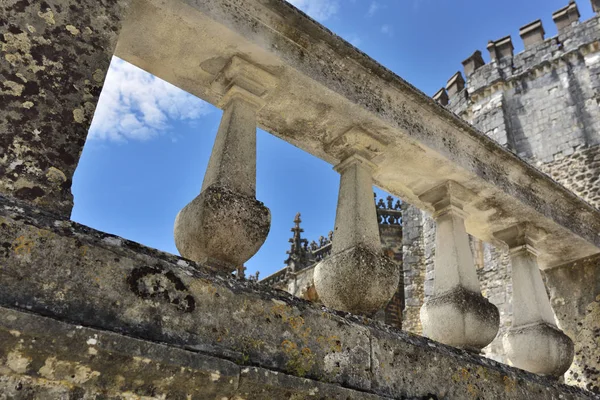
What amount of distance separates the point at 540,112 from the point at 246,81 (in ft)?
31.6

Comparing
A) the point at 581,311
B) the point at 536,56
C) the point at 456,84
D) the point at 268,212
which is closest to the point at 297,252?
the point at 456,84

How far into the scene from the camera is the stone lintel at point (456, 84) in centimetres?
1305

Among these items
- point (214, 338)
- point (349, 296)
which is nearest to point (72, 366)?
point (214, 338)

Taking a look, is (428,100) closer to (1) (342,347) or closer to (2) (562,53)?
(1) (342,347)

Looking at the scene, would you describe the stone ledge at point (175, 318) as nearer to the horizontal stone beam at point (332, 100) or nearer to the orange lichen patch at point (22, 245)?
the orange lichen patch at point (22, 245)

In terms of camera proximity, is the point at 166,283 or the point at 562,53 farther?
the point at 562,53

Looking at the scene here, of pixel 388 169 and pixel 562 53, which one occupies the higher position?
pixel 562 53

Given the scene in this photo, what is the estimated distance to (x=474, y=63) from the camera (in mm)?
12758

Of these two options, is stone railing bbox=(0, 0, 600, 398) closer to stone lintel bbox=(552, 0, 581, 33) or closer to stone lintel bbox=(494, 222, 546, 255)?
stone lintel bbox=(494, 222, 546, 255)

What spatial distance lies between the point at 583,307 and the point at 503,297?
5.09m

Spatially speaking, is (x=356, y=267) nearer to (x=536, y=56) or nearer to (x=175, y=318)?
(x=175, y=318)

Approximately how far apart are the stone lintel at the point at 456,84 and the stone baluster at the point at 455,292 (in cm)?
963

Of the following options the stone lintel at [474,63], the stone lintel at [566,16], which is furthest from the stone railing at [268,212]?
the stone lintel at [474,63]

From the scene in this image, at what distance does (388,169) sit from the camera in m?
3.98
